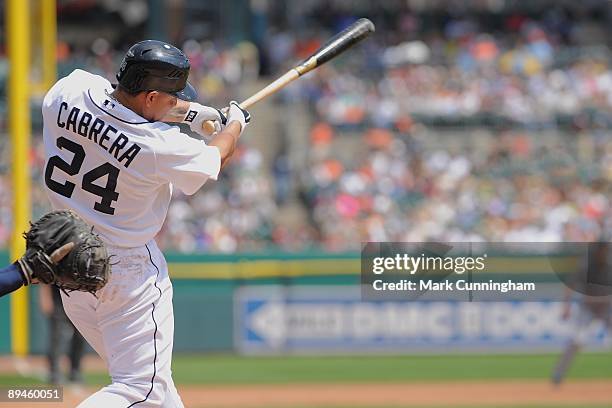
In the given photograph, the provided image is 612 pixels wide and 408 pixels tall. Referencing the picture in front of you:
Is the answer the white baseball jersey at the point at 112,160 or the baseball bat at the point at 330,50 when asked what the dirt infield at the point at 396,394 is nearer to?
the baseball bat at the point at 330,50

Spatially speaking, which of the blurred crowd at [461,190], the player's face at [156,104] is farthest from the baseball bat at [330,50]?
the blurred crowd at [461,190]

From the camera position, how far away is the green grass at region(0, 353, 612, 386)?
→ 482 inches

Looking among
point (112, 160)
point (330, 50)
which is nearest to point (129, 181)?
point (112, 160)

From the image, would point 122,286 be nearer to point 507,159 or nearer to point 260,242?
point 260,242

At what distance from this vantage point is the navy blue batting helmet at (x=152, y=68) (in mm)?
5016

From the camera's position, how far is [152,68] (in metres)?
5.02

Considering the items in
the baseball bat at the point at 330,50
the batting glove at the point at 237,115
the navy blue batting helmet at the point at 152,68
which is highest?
the baseball bat at the point at 330,50

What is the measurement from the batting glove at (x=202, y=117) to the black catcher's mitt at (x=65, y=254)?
104 cm

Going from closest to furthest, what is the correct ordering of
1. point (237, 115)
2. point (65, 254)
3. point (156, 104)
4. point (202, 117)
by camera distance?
point (65, 254), point (156, 104), point (237, 115), point (202, 117)

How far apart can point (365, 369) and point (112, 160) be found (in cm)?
862

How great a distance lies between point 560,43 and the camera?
2170cm

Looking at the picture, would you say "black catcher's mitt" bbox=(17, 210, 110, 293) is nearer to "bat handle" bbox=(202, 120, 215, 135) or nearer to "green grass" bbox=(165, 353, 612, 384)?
"bat handle" bbox=(202, 120, 215, 135)

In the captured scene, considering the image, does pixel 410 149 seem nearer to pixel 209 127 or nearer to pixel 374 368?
pixel 374 368

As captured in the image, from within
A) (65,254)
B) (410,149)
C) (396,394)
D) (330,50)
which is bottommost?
(396,394)
